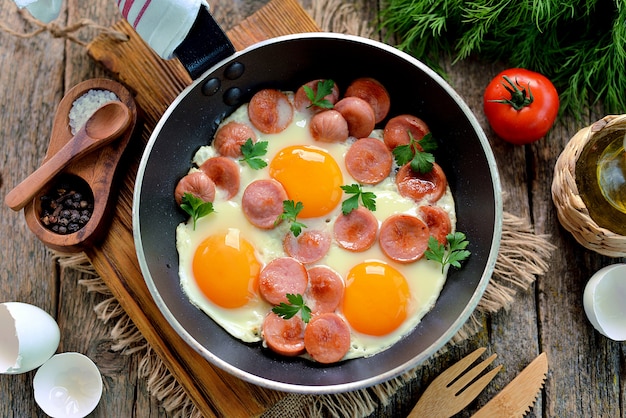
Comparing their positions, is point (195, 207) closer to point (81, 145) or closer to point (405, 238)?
point (81, 145)

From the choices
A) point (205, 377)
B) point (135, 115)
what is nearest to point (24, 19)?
point (135, 115)

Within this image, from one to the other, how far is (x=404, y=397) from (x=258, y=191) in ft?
3.90

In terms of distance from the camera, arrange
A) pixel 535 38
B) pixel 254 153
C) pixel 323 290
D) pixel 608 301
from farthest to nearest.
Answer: pixel 535 38 < pixel 608 301 < pixel 254 153 < pixel 323 290

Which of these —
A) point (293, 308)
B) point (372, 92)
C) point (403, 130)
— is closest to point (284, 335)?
point (293, 308)

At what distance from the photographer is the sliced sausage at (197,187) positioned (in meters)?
2.63

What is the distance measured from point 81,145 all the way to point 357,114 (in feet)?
3.89

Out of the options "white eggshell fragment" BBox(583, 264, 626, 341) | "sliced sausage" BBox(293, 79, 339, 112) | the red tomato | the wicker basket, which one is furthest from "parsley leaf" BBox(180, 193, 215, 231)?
"white eggshell fragment" BBox(583, 264, 626, 341)

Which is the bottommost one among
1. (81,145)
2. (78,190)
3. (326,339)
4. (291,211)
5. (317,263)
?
(326,339)

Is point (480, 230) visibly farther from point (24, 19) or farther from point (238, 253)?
point (24, 19)

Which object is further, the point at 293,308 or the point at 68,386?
the point at 68,386

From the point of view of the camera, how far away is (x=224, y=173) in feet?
8.78

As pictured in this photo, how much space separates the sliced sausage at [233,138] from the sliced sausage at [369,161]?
447 millimetres

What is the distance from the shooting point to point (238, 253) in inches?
102

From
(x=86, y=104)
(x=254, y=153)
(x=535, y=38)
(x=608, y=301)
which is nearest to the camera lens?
(x=254, y=153)
